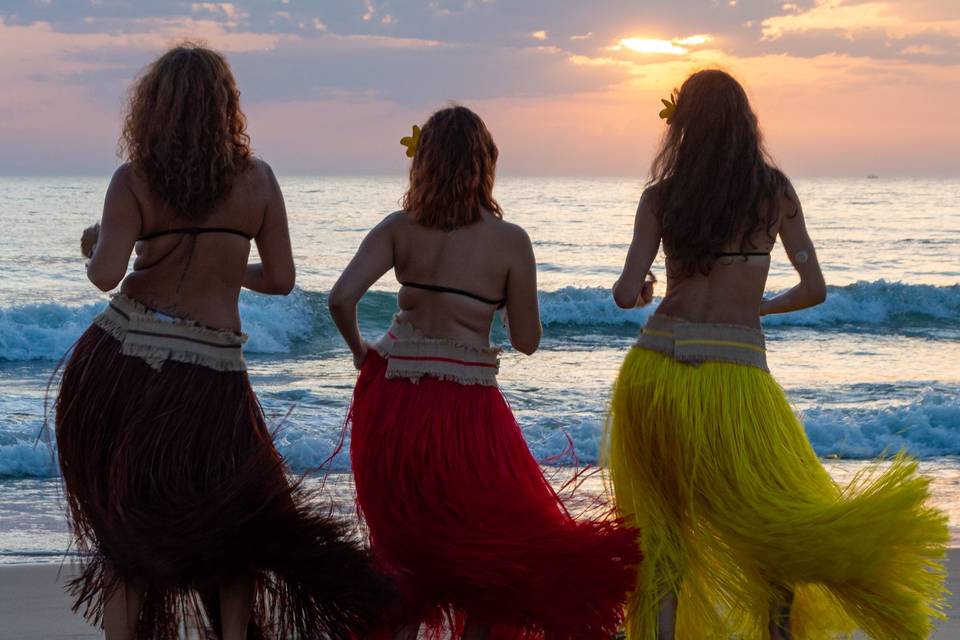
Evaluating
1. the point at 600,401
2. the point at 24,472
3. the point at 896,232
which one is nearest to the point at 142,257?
the point at 24,472

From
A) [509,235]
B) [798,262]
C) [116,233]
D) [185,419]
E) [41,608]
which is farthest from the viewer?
[41,608]

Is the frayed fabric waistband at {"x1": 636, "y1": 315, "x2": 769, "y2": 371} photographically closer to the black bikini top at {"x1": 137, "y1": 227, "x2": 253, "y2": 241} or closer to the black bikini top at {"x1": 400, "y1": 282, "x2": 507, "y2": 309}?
the black bikini top at {"x1": 400, "y1": 282, "x2": 507, "y2": 309}

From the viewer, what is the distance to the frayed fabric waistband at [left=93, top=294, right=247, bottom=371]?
313 cm

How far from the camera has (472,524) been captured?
10.9 feet

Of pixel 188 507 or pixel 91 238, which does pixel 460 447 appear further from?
pixel 91 238

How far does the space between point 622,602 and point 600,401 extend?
7.27 m

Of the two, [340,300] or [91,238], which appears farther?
[340,300]

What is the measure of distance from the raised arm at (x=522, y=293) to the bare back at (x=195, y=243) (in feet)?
2.14

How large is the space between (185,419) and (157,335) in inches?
9.2

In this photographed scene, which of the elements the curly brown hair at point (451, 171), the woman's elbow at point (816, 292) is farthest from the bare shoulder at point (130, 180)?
the woman's elbow at point (816, 292)

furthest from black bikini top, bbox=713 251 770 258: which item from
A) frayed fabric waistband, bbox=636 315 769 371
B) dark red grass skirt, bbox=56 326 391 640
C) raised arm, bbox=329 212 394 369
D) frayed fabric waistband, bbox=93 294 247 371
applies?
frayed fabric waistband, bbox=93 294 247 371

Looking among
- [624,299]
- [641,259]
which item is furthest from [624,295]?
[641,259]

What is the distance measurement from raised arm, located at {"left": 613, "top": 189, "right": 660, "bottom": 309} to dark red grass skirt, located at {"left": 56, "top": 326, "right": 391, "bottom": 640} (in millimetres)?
1089

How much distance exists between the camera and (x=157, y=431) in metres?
3.09
